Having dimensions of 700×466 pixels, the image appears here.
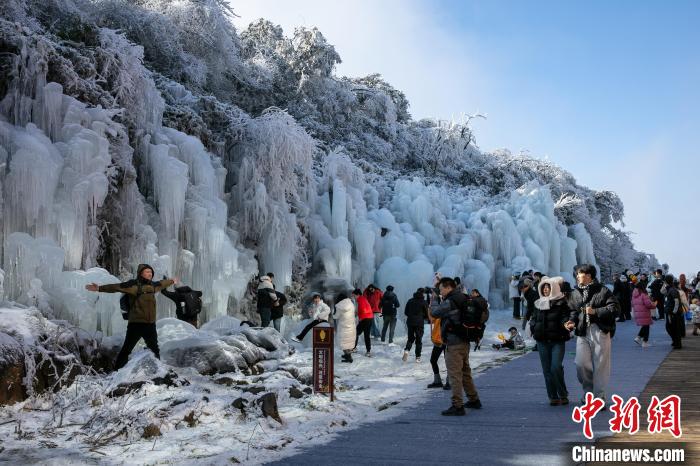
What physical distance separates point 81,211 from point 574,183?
36530mm

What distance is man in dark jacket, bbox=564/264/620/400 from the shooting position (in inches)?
290

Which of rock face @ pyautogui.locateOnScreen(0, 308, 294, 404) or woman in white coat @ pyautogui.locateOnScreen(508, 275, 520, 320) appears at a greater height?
woman in white coat @ pyautogui.locateOnScreen(508, 275, 520, 320)

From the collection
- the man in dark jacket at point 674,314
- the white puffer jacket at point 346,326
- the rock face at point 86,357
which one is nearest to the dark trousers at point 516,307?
the man in dark jacket at point 674,314

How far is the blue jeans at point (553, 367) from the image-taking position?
26.1ft

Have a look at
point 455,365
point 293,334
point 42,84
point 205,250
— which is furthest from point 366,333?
point 42,84

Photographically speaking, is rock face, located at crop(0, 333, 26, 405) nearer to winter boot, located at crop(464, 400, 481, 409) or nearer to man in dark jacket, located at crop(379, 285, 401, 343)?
winter boot, located at crop(464, 400, 481, 409)

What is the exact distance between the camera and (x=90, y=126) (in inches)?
527

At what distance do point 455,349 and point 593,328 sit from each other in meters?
1.62

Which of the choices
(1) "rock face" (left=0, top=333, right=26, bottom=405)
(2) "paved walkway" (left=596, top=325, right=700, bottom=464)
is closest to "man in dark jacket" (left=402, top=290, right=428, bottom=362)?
(2) "paved walkway" (left=596, top=325, right=700, bottom=464)

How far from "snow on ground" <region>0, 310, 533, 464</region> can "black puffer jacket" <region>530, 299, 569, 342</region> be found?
5.01ft

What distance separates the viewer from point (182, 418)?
6957mm

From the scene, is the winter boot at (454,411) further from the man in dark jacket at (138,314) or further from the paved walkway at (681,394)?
the man in dark jacket at (138,314)

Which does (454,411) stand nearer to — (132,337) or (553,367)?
(553,367)

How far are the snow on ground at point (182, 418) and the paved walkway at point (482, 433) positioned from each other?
33 centimetres
